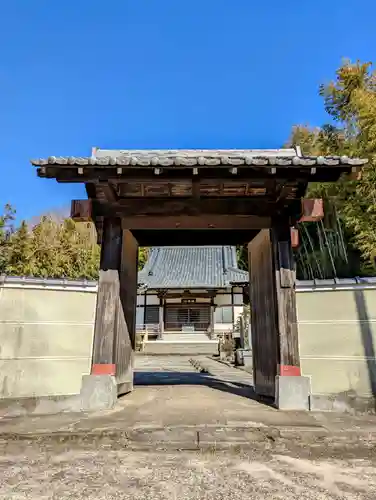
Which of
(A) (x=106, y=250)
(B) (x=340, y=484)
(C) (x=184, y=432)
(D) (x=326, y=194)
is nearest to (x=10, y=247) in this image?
(A) (x=106, y=250)

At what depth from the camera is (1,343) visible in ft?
13.0

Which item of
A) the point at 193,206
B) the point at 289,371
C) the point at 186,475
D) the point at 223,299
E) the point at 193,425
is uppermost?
the point at 223,299

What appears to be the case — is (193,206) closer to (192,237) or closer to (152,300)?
(192,237)

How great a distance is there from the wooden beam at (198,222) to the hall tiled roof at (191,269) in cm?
1774

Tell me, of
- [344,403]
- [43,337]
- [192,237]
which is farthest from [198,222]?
[344,403]

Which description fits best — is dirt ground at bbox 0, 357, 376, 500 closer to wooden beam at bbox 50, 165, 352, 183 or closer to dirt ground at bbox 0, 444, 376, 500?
dirt ground at bbox 0, 444, 376, 500

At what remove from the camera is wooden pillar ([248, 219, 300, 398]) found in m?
4.27

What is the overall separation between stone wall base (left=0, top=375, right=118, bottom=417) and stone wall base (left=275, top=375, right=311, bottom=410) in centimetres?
201

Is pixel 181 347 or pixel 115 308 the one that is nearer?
pixel 115 308

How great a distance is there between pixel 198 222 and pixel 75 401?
2.82m

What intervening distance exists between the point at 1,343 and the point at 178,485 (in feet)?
9.76

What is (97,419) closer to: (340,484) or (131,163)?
(340,484)

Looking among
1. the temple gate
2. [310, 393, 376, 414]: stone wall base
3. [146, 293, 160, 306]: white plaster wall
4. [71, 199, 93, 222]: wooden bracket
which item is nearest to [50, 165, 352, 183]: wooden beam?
the temple gate

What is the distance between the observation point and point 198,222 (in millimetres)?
4930
